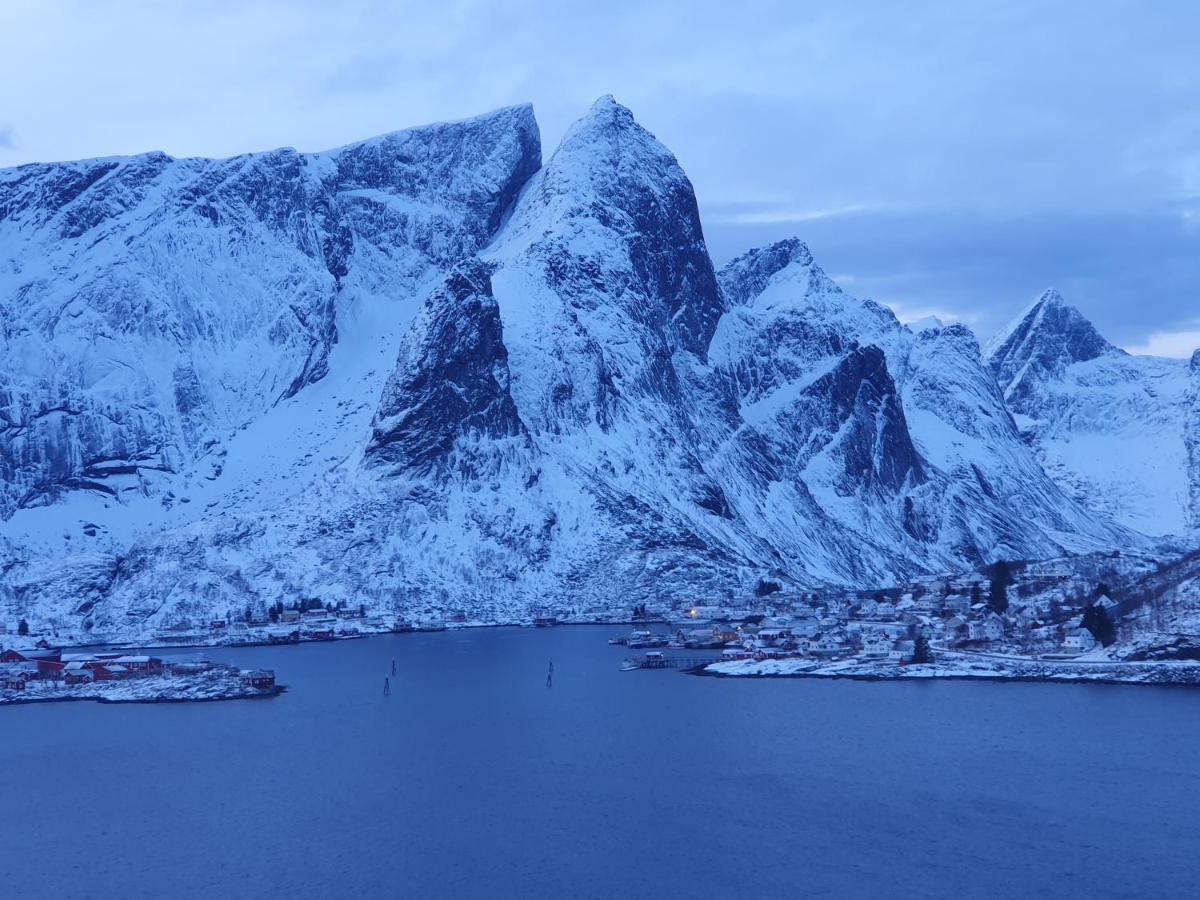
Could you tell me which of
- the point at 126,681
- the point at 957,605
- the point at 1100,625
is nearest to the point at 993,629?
the point at 1100,625

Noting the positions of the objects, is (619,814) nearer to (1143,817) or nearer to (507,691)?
(1143,817)

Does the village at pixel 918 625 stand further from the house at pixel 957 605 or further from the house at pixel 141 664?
the house at pixel 141 664

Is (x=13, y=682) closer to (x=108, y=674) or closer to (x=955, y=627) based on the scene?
(x=108, y=674)

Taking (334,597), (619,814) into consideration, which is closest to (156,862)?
(619,814)

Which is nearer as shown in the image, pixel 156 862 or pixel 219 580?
pixel 156 862

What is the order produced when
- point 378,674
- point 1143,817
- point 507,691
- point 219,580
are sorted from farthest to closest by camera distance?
point 219,580, point 378,674, point 507,691, point 1143,817

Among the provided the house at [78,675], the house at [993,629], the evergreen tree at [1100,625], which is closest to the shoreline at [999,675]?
the evergreen tree at [1100,625]
